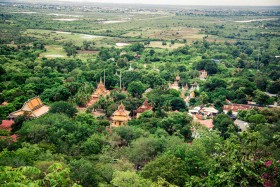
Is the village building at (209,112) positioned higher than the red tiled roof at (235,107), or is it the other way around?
the village building at (209,112)

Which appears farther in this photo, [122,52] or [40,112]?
[122,52]

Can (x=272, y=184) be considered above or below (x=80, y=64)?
above

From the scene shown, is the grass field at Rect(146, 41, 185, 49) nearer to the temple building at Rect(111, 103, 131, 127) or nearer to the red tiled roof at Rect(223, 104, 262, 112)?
the red tiled roof at Rect(223, 104, 262, 112)

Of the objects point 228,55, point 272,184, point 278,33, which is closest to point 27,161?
point 272,184

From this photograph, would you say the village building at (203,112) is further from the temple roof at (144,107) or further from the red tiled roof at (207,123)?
the temple roof at (144,107)

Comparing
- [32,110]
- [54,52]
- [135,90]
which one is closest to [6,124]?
[32,110]

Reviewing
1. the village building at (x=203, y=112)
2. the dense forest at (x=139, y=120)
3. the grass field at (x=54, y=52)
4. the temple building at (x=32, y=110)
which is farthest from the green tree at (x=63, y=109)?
the grass field at (x=54, y=52)

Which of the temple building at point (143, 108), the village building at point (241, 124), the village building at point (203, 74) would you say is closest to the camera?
the village building at point (241, 124)

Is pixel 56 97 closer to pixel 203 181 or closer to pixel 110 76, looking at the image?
pixel 110 76
